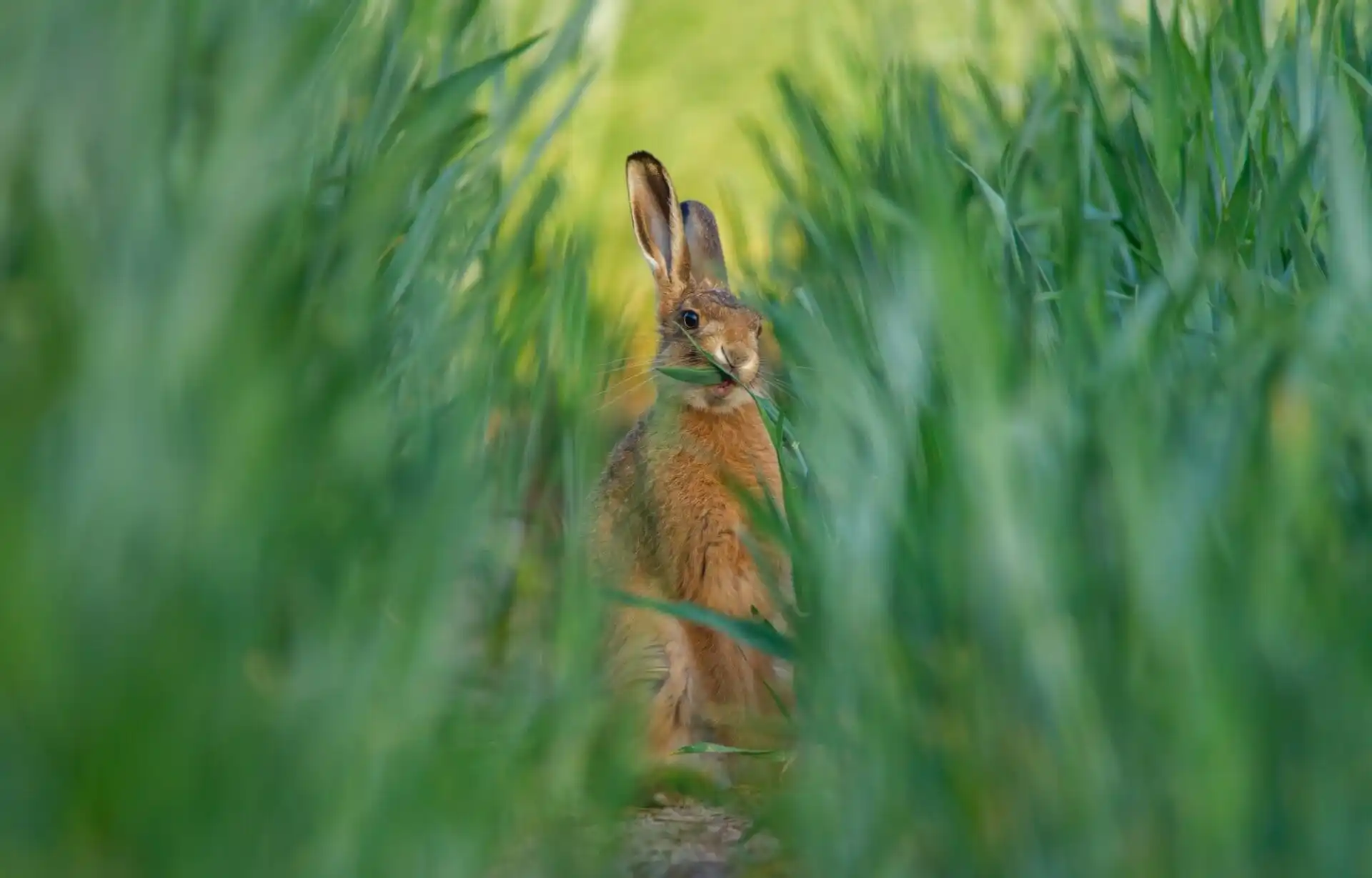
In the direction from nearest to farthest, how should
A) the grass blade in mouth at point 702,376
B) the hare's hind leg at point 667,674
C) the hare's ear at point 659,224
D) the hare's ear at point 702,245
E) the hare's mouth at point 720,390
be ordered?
1. the grass blade in mouth at point 702,376
2. the hare's hind leg at point 667,674
3. the hare's mouth at point 720,390
4. the hare's ear at point 659,224
5. the hare's ear at point 702,245

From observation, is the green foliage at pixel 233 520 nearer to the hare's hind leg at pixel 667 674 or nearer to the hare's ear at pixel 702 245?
the hare's hind leg at pixel 667 674

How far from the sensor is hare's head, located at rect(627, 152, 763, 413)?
3490 mm

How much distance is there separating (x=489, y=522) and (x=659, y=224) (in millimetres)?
2310

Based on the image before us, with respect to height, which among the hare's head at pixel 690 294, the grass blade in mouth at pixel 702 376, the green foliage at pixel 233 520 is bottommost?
the green foliage at pixel 233 520

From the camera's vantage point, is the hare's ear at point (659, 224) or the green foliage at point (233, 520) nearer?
the green foliage at point (233, 520)

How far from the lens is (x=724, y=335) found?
3.56 meters

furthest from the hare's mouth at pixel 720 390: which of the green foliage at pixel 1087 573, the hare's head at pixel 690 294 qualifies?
the green foliage at pixel 1087 573

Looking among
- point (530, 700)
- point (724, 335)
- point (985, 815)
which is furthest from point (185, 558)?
point (724, 335)

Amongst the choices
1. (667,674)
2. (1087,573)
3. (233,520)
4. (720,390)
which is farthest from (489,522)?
(720,390)

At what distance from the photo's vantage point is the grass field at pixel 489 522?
3.66ft

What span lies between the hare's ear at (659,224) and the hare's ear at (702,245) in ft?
0.07

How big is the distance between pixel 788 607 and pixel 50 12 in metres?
0.85

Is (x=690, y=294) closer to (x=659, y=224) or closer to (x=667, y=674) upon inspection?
(x=659, y=224)

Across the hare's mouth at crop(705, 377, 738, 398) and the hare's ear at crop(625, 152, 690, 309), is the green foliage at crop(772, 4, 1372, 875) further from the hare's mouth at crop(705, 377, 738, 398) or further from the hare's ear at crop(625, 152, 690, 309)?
the hare's ear at crop(625, 152, 690, 309)
